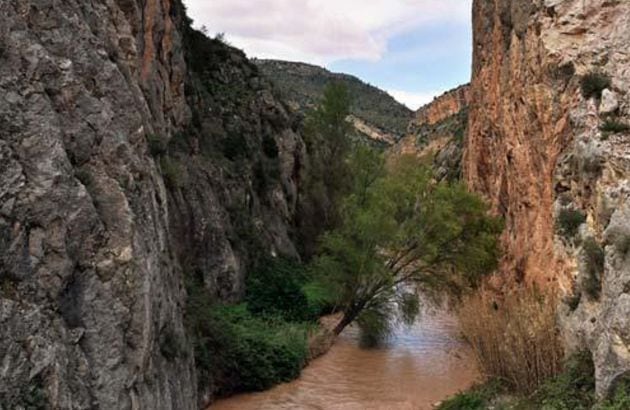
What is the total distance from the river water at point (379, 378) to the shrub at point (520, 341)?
2.49 meters

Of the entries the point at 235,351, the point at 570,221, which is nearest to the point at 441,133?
the point at 235,351

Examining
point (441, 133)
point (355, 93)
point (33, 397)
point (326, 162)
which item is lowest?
point (33, 397)

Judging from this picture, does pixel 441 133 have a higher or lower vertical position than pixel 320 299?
higher

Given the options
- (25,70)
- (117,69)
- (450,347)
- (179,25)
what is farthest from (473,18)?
(25,70)

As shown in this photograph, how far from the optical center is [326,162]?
4141 cm

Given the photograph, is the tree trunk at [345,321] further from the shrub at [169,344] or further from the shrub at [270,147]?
the shrub at [169,344]

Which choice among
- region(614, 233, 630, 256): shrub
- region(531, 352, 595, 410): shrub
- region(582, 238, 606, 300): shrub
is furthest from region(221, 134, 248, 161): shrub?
region(614, 233, 630, 256): shrub

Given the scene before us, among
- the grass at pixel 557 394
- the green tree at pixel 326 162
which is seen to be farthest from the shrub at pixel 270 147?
the grass at pixel 557 394

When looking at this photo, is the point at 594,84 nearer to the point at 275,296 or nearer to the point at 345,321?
the point at 345,321

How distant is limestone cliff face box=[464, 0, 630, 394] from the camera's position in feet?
40.5

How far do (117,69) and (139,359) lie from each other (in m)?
5.50

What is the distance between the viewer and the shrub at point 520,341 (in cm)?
1465

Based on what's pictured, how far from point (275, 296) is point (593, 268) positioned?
14964 mm

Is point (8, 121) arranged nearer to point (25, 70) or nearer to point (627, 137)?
point (25, 70)
